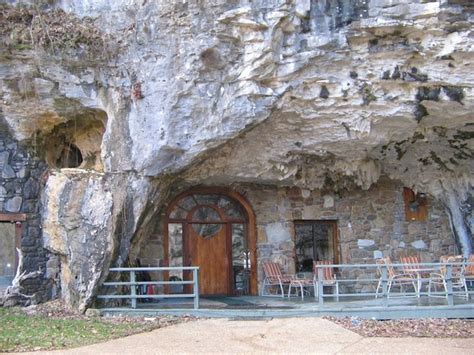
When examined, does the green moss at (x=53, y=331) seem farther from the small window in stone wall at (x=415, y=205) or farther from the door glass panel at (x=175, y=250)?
the small window in stone wall at (x=415, y=205)

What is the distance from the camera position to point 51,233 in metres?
10.2

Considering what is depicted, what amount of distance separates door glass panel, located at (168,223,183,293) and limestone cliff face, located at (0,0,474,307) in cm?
111

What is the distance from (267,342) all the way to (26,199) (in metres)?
5.98

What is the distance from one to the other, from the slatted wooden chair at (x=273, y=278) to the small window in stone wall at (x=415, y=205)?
3.29 metres

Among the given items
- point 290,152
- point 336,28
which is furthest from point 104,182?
point 336,28

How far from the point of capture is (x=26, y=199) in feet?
36.8

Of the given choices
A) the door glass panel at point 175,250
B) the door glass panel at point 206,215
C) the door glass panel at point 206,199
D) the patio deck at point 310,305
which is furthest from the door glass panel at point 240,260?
the patio deck at point 310,305

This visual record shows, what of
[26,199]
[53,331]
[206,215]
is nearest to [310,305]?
[206,215]

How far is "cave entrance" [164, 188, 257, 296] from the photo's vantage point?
12.1 meters

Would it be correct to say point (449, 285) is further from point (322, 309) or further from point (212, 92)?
point (212, 92)

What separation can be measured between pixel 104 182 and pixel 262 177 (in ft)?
10.7

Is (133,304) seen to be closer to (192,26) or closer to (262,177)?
(262,177)

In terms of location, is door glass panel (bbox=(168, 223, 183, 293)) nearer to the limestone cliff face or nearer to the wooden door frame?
the limestone cliff face

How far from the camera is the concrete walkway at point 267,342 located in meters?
6.98
